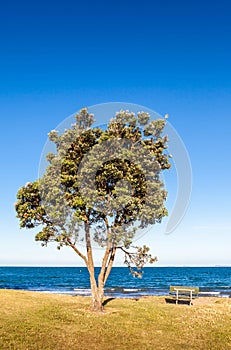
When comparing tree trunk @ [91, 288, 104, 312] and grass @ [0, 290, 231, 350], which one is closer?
grass @ [0, 290, 231, 350]

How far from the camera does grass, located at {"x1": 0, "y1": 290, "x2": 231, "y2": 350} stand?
55.7ft

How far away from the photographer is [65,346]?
16.4 m

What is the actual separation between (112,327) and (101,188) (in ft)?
31.8

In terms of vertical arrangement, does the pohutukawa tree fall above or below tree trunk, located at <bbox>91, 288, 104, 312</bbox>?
above

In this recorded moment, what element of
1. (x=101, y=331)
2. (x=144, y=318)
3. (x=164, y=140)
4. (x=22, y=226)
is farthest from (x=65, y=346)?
(x=164, y=140)

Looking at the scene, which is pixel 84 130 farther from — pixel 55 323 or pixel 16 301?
pixel 16 301

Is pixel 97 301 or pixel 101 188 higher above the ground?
pixel 101 188

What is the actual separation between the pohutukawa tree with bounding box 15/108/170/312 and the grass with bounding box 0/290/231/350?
10.5 feet

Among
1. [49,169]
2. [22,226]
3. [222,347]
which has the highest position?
[49,169]

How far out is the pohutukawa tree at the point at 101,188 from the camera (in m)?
25.6

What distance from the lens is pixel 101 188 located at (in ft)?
85.3

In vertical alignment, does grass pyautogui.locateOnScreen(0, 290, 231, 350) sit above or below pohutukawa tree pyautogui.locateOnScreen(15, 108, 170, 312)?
below

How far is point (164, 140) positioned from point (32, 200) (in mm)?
11846

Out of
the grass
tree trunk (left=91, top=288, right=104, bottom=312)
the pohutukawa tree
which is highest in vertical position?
the pohutukawa tree
